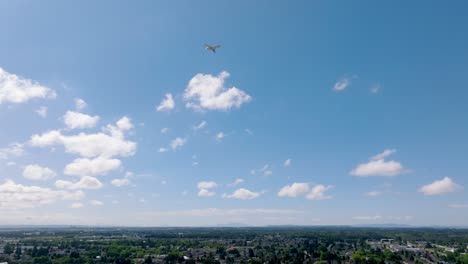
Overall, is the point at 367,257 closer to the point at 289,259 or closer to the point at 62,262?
the point at 289,259

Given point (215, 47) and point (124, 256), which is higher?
point (215, 47)

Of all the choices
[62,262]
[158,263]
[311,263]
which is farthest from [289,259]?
[62,262]

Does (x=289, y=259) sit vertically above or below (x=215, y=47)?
below

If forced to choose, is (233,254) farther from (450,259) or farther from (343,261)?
(450,259)

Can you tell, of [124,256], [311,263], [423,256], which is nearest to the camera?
[311,263]

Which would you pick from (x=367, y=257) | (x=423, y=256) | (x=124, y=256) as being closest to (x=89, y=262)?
(x=124, y=256)

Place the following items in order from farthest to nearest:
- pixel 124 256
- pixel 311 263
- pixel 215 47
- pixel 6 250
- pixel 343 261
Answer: pixel 6 250 → pixel 124 256 → pixel 343 261 → pixel 311 263 → pixel 215 47

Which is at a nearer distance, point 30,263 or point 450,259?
point 30,263

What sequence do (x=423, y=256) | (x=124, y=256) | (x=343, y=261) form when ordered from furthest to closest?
(x=423, y=256) < (x=124, y=256) < (x=343, y=261)

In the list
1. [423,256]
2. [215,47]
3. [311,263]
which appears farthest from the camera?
[423,256]
